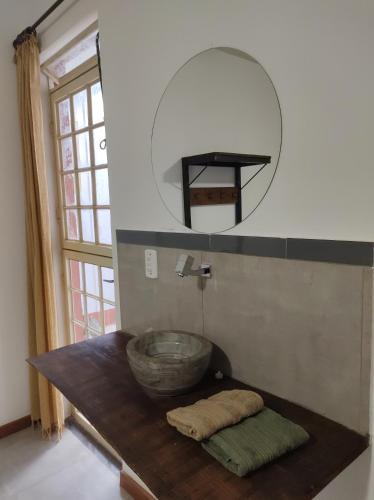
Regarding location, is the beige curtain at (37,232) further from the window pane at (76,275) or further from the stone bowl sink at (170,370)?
the stone bowl sink at (170,370)

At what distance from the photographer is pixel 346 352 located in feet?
2.79

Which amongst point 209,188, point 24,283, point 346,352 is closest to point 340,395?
point 346,352

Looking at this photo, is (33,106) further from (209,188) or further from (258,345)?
(258,345)

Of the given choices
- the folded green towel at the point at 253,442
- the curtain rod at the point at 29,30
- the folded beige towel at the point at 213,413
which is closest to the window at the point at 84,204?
the curtain rod at the point at 29,30

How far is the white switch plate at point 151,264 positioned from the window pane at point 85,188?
2.77 feet

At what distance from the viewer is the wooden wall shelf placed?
106cm

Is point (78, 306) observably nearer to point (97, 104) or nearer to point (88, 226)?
point (88, 226)

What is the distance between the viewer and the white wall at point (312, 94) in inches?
31.4

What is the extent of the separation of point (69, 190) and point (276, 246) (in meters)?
1.68

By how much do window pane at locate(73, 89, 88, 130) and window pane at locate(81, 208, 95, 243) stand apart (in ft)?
1.64

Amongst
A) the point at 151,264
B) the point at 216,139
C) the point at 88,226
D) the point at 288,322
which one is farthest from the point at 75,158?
the point at 288,322

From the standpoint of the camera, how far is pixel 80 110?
2064mm

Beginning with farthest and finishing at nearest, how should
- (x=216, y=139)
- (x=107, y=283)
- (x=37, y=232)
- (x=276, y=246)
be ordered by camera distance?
(x=37, y=232), (x=107, y=283), (x=216, y=139), (x=276, y=246)

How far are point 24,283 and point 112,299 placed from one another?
694mm
